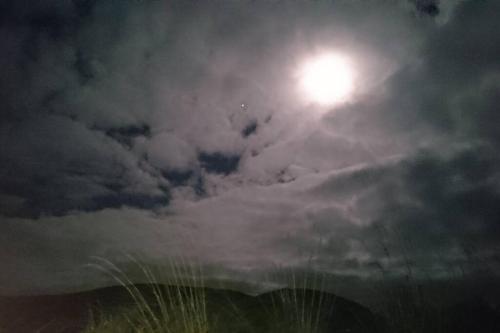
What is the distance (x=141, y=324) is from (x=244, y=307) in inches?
7403

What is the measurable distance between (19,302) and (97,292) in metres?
41.9

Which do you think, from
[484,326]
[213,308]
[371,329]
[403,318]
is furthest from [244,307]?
[403,318]

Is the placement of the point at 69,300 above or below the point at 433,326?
above

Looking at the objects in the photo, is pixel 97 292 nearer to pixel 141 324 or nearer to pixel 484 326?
pixel 484 326

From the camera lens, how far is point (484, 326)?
6531 inches

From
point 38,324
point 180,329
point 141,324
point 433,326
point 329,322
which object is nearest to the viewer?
point 180,329

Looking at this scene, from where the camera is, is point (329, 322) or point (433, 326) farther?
point (329, 322)

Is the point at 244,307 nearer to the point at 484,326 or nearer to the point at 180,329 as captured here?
the point at 484,326

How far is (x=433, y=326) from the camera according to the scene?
17.7 meters

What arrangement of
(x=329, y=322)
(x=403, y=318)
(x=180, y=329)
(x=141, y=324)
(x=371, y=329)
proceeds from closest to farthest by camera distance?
(x=180, y=329) → (x=141, y=324) → (x=403, y=318) → (x=371, y=329) → (x=329, y=322)

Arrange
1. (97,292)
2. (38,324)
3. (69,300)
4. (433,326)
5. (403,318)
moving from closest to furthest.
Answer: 1. (433,326)
2. (403,318)
3. (38,324)
4. (69,300)
5. (97,292)

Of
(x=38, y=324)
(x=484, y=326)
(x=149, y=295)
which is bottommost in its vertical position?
(x=484, y=326)

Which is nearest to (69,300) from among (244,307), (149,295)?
(149,295)

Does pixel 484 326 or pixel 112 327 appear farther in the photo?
pixel 484 326
